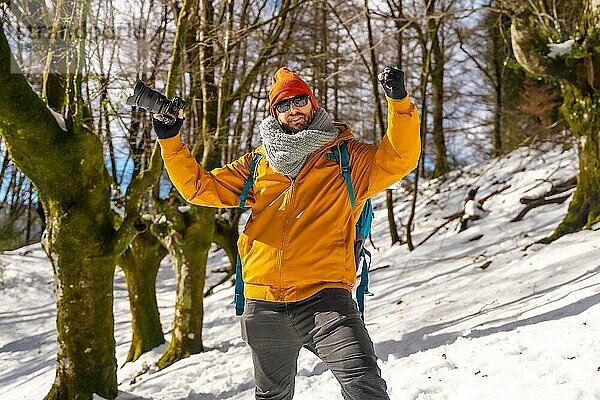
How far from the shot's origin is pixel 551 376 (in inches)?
142

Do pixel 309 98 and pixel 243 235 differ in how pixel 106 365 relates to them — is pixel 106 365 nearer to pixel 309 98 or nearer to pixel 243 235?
pixel 243 235

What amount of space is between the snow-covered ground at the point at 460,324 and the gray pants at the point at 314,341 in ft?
5.01

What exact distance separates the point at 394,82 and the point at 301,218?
2.55 ft

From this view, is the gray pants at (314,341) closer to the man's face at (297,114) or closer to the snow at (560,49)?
the man's face at (297,114)

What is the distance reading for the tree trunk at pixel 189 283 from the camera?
7.53 metres

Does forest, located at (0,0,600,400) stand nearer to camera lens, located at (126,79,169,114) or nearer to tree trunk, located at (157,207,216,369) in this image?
tree trunk, located at (157,207,216,369)

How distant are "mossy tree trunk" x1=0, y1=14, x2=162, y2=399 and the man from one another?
8.88ft

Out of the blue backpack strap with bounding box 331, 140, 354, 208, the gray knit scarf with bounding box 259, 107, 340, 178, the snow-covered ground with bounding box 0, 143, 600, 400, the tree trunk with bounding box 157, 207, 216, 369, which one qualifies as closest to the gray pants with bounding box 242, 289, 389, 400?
the blue backpack strap with bounding box 331, 140, 354, 208

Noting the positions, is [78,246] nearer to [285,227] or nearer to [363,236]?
[285,227]

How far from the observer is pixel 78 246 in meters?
5.32

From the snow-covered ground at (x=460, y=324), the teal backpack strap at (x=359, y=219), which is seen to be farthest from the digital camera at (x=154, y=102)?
the snow-covered ground at (x=460, y=324)

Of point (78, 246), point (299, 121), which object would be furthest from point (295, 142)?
point (78, 246)

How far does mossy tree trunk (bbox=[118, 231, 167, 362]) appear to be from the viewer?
8.45m

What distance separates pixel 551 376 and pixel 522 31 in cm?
516
